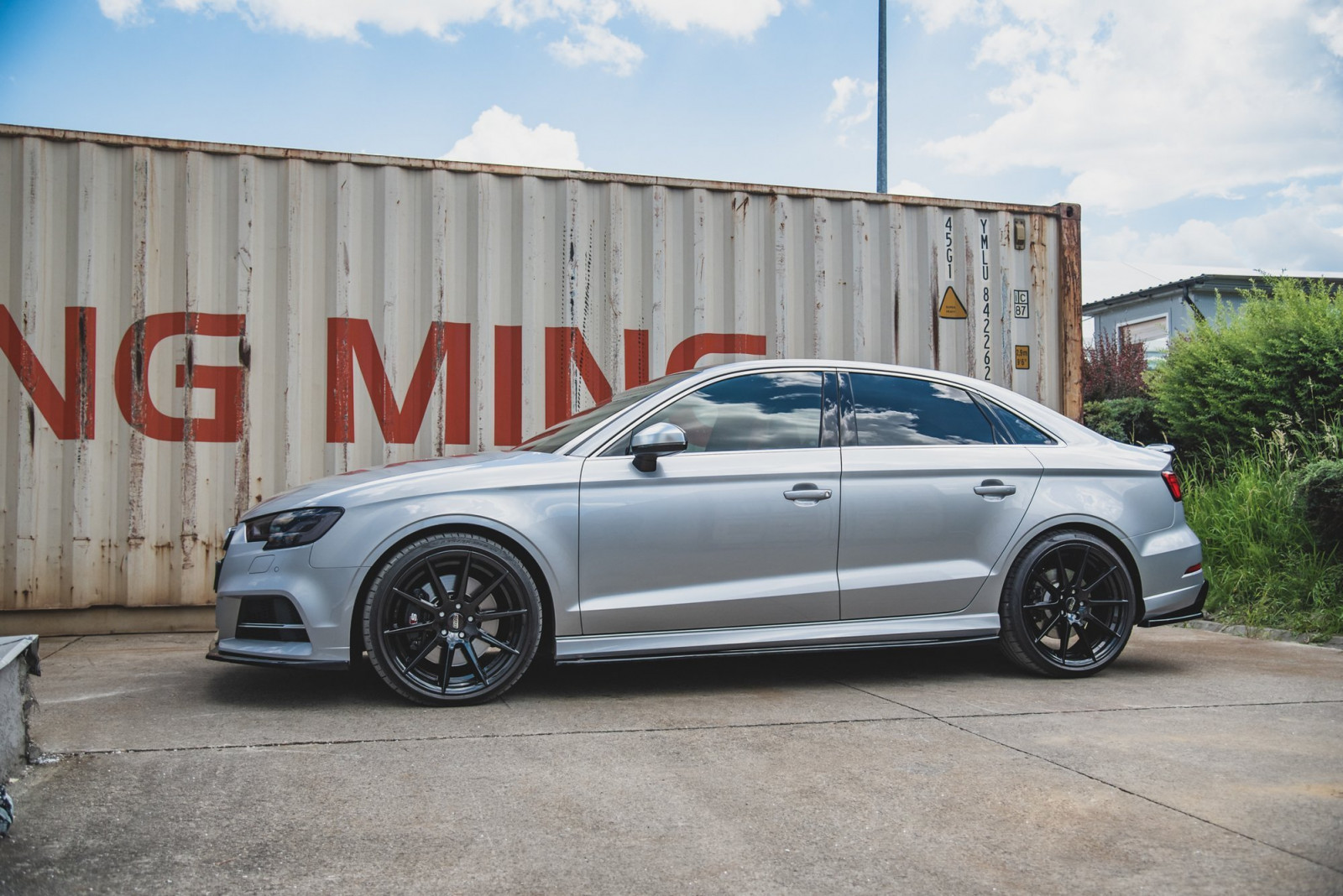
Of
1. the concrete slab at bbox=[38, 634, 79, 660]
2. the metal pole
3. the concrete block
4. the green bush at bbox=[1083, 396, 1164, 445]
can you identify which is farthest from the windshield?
the metal pole

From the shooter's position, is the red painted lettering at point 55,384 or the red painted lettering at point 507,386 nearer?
the red painted lettering at point 55,384

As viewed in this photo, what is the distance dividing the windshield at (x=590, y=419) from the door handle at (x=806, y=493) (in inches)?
29.2

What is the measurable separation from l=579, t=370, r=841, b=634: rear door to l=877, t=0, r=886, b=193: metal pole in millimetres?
11608

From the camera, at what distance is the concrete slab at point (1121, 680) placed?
462cm

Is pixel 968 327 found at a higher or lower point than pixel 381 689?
higher

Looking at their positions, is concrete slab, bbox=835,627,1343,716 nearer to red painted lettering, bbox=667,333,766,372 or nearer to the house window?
red painted lettering, bbox=667,333,766,372

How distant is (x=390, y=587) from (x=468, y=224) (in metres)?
3.34

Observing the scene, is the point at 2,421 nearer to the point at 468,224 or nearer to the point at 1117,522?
the point at 468,224

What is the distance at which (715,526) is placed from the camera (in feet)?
15.3

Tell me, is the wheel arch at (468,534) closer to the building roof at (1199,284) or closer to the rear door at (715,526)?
the rear door at (715,526)

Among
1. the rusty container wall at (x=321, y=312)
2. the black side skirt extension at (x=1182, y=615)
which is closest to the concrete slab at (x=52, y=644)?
the rusty container wall at (x=321, y=312)

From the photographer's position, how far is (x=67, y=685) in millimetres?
4879

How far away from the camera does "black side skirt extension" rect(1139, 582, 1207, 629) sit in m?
5.18

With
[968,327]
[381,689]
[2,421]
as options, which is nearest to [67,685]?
[381,689]
